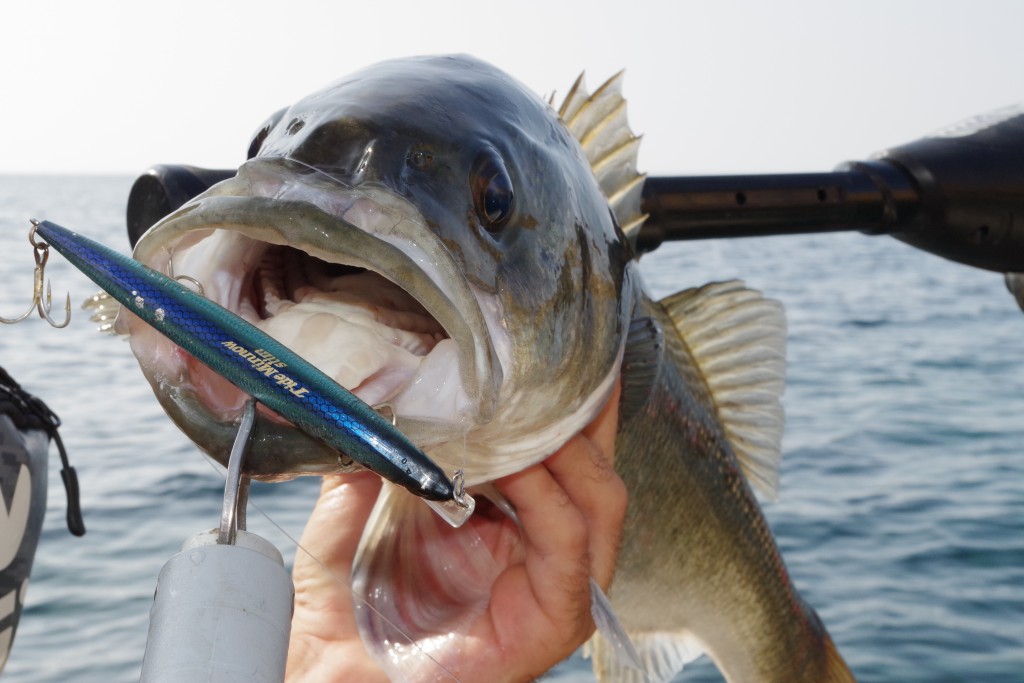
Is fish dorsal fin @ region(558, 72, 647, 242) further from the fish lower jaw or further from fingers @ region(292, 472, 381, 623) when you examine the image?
the fish lower jaw

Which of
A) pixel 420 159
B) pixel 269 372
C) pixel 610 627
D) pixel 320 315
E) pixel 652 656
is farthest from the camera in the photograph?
pixel 652 656

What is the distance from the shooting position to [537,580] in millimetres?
1901

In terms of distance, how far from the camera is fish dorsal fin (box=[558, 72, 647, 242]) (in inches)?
85.5

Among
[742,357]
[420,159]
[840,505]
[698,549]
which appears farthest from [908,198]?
[840,505]

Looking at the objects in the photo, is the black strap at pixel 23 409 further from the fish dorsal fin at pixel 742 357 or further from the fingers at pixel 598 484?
the fish dorsal fin at pixel 742 357

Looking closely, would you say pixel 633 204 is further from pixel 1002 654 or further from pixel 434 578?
pixel 1002 654

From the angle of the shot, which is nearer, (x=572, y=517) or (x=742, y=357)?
(x=572, y=517)

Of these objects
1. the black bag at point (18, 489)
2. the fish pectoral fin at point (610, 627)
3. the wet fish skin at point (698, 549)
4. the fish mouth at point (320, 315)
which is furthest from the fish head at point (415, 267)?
the black bag at point (18, 489)

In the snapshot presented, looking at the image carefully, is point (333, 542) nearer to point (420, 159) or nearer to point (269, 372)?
point (420, 159)

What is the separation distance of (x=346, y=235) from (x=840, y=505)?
6.79m

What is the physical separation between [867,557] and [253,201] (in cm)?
604

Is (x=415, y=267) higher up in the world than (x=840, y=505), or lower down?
higher up

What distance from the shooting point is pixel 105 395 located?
11.4 meters

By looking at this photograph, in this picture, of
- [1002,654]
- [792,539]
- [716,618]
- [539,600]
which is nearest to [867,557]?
[792,539]
